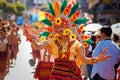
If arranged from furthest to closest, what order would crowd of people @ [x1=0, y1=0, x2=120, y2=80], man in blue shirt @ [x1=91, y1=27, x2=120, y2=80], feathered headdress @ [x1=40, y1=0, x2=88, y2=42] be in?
man in blue shirt @ [x1=91, y1=27, x2=120, y2=80], feathered headdress @ [x1=40, y1=0, x2=88, y2=42], crowd of people @ [x1=0, y1=0, x2=120, y2=80]

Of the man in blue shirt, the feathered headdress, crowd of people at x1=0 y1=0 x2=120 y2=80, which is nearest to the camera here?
crowd of people at x1=0 y1=0 x2=120 y2=80

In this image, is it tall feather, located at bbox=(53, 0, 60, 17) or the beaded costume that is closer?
the beaded costume

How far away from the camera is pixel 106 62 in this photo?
7734 millimetres

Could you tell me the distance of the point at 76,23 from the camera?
808cm

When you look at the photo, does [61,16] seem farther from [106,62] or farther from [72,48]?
[106,62]

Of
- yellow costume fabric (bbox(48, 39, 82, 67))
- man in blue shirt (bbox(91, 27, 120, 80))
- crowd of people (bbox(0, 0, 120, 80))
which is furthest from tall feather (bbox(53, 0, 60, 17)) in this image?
man in blue shirt (bbox(91, 27, 120, 80))

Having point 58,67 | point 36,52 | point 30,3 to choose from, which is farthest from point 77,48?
point 30,3

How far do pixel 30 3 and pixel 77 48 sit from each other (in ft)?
595

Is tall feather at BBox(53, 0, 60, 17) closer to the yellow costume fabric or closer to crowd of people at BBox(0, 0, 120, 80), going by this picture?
crowd of people at BBox(0, 0, 120, 80)

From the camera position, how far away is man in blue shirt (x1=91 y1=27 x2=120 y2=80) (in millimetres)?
7685

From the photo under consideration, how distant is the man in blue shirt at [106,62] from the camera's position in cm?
769

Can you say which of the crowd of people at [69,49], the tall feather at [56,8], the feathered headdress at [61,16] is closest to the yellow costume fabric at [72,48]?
the crowd of people at [69,49]

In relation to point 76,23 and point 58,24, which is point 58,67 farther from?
point 76,23

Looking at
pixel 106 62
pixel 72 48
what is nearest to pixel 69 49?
pixel 72 48
